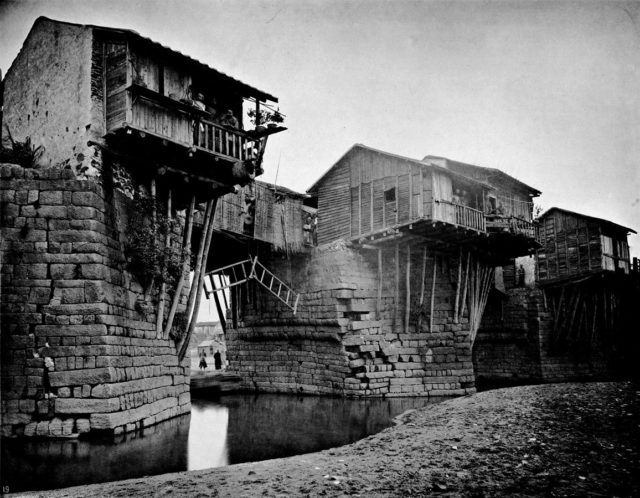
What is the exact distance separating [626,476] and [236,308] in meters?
17.4

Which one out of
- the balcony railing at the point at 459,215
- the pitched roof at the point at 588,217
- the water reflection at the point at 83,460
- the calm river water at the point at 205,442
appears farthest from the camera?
the pitched roof at the point at 588,217

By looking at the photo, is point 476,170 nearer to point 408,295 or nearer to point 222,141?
point 408,295

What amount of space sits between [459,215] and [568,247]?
11799 millimetres

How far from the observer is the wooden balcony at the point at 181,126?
10359 mm

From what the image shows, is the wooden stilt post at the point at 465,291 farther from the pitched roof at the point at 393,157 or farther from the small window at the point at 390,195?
the small window at the point at 390,195

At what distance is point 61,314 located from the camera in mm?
8844

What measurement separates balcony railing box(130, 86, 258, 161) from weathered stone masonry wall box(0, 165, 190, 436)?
1994 millimetres

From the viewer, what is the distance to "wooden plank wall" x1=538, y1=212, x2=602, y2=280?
25.7 metres

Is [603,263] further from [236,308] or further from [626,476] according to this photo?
[626,476]

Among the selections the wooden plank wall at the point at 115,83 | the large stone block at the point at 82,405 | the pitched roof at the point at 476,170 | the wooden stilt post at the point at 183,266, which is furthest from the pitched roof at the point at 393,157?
the large stone block at the point at 82,405

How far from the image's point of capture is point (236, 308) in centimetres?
2167

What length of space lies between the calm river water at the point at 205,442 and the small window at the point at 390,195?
732 cm

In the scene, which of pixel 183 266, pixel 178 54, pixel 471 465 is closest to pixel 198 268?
pixel 183 266

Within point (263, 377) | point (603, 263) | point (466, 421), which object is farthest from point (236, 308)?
point (603, 263)
